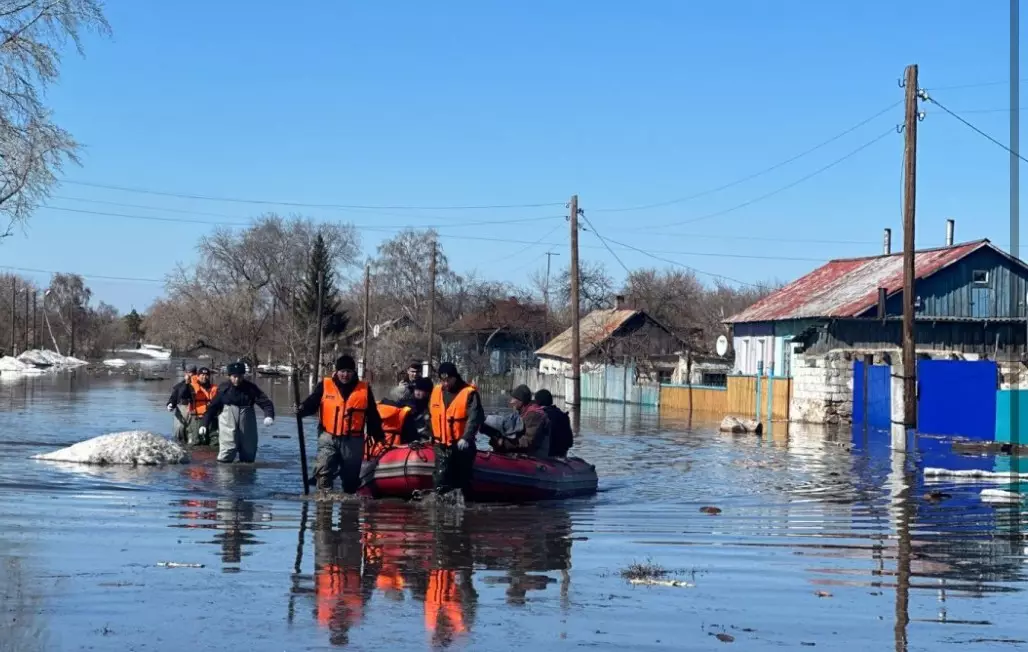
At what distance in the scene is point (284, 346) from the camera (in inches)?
3482

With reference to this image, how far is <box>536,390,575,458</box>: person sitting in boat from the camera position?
58.5 ft

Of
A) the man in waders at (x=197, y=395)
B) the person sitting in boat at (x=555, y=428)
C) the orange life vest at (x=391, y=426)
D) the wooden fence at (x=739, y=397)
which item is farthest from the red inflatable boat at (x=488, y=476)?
the wooden fence at (x=739, y=397)

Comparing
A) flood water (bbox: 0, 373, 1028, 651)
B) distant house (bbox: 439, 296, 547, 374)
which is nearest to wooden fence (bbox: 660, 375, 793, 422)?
flood water (bbox: 0, 373, 1028, 651)

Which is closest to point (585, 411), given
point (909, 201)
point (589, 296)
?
point (909, 201)

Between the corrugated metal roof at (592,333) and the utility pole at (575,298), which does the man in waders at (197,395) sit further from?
the corrugated metal roof at (592,333)

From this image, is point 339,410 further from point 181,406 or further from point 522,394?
point 181,406

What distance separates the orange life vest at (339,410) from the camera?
15219mm

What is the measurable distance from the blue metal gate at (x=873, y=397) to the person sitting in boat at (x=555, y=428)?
781 inches

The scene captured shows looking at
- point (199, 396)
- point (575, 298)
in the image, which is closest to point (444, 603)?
point (199, 396)

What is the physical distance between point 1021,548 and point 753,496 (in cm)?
604

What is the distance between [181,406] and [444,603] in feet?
55.7

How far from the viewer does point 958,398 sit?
31.3 metres

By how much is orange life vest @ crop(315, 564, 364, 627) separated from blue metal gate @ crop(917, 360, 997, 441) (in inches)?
882

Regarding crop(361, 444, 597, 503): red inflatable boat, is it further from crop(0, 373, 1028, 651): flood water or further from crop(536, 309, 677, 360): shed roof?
crop(536, 309, 677, 360): shed roof
